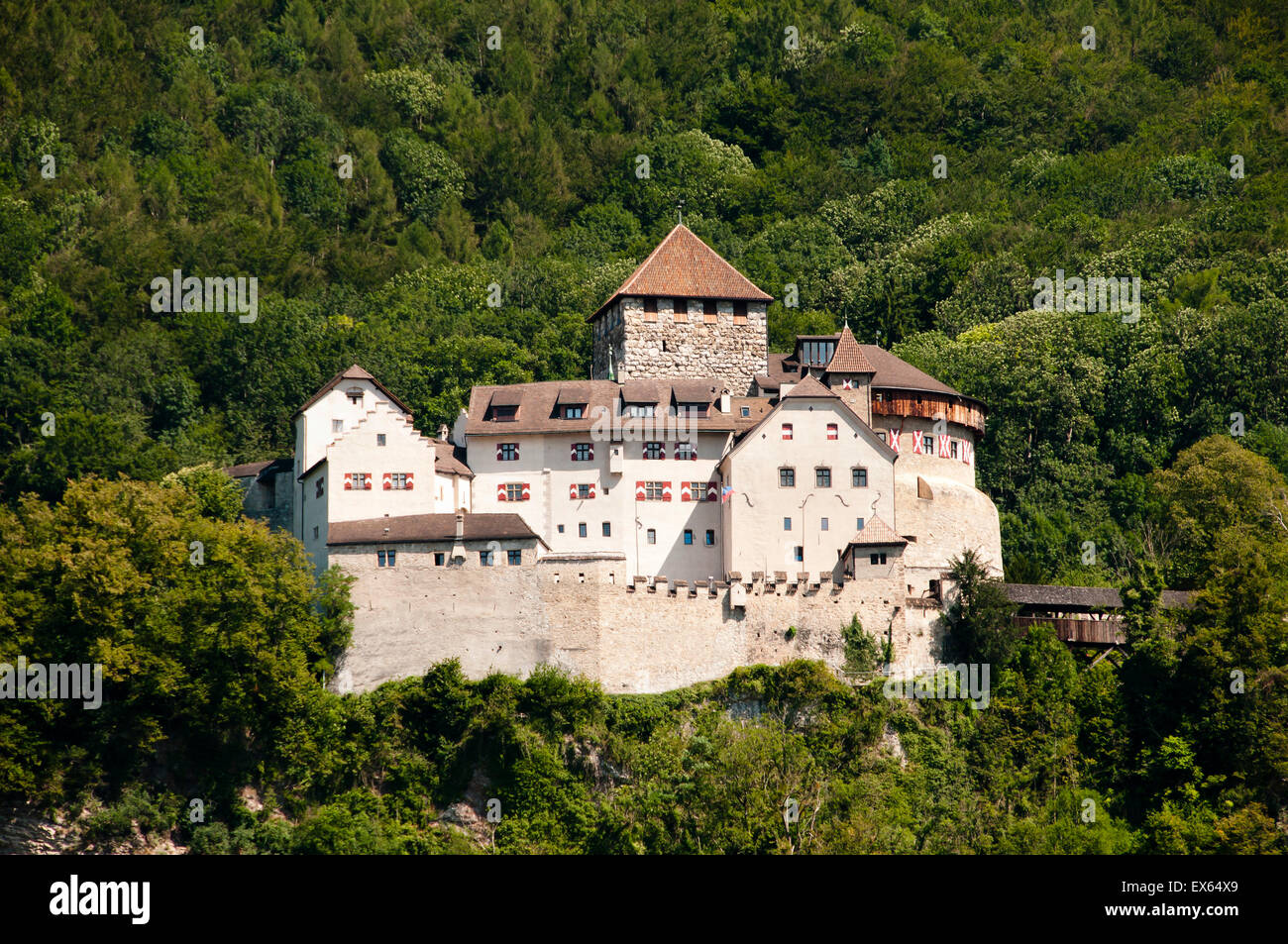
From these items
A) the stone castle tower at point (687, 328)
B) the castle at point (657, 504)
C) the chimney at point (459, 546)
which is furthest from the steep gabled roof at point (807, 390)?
the chimney at point (459, 546)

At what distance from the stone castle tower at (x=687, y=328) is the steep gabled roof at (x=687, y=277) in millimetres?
38

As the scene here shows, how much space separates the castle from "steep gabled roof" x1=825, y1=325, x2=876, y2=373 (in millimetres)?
100

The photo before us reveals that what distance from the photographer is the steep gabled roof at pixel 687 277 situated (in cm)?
7531

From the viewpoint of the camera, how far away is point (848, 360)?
70.5m

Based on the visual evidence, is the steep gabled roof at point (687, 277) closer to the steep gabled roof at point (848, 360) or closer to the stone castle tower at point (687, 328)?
the stone castle tower at point (687, 328)

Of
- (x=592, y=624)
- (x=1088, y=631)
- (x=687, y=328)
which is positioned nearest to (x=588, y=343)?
(x=687, y=328)

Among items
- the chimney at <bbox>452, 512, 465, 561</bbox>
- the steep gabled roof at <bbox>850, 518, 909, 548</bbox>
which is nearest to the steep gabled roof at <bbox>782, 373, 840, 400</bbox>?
the steep gabled roof at <bbox>850, 518, 909, 548</bbox>

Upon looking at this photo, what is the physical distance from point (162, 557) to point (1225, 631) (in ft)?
108

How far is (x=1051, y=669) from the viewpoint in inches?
2466

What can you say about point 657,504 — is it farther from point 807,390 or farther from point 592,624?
point 592,624

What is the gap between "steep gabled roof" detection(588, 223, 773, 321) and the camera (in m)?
75.3

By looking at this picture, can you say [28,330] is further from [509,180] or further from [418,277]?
[509,180]

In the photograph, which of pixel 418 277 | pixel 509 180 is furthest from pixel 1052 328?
pixel 509 180

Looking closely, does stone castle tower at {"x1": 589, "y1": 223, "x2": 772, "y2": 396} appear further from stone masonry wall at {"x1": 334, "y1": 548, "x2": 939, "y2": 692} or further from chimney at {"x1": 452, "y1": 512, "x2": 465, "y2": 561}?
chimney at {"x1": 452, "y1": 512, "x2": 465, "y2": 561}
